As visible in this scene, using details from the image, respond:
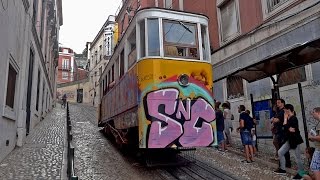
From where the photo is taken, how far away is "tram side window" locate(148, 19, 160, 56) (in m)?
7.08

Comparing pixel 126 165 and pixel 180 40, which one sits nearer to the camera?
pixel 180 40

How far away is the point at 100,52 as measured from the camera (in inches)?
1743

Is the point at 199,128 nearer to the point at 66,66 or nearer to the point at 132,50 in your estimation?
the point at 132,50

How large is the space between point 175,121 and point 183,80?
1074 mm

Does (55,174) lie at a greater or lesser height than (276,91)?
lesser

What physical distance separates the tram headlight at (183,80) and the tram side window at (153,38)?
2.66ft

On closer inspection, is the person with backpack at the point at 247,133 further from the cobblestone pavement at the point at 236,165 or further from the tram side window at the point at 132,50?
the tram side window at the point at 132,50

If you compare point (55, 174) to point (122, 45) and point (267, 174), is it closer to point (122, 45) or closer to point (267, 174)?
point (122, 45)

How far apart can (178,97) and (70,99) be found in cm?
4489

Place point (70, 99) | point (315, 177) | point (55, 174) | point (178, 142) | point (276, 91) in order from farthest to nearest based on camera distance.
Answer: point (70, 99) < point (276, 91) < point (178, 142) < point (55, 174) < point (315, 177)

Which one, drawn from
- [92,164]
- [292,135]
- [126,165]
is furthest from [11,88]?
[292,135]

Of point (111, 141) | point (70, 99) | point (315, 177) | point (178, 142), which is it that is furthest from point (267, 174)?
point (70, 99)

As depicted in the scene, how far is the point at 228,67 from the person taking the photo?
12625 millimetres

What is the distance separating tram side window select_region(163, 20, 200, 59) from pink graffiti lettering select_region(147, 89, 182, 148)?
1.11m
